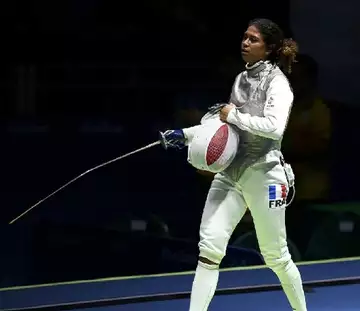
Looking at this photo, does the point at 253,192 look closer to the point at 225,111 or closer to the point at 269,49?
the point at 225,111

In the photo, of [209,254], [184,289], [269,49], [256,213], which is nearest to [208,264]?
[209,254]

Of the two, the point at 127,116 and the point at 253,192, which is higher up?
the point at 127,116

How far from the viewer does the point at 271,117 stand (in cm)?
292

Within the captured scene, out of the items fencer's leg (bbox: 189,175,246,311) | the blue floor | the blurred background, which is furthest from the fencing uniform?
the blurred background

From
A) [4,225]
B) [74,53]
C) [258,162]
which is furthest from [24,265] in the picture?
[258,162]

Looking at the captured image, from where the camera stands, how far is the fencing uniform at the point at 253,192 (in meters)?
3.01

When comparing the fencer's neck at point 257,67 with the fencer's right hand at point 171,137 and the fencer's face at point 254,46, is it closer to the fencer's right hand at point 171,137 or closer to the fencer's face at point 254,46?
the fencer's face at point 254,46

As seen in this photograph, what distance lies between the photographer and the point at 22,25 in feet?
14.2

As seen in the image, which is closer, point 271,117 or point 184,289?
point 271,117

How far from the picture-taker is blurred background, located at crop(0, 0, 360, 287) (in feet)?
14.6

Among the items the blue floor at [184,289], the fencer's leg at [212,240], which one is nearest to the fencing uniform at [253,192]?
the fencer's leg at [212,240]

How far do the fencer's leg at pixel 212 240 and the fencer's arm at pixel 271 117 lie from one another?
0.29 m

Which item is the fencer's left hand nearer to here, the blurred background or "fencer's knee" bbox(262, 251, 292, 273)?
"fencer's knee" bbox(262, 251, 292, 273)

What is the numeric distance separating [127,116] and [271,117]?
188 cm
